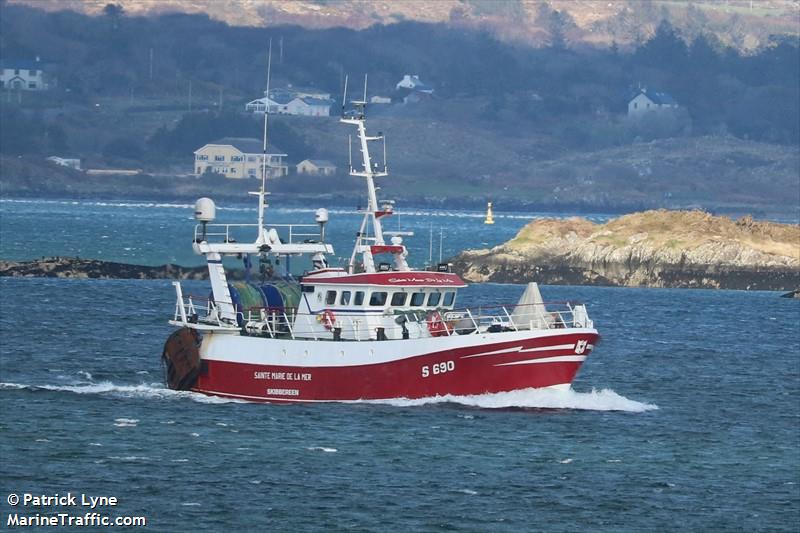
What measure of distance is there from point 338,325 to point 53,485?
47.6 feet

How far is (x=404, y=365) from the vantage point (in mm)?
56781

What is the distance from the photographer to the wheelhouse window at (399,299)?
58.2m

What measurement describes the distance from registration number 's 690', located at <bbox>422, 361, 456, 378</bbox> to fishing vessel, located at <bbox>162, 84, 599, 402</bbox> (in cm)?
3

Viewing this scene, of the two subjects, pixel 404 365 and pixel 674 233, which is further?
pixel 674 233

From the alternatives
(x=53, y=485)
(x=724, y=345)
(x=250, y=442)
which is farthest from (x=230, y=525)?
(x=724, y=345)

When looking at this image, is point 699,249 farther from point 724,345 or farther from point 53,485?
point 53,485

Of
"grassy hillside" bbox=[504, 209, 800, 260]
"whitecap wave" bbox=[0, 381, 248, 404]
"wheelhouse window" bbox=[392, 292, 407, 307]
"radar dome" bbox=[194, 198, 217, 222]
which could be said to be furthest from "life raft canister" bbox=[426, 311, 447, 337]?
"grassy hillside" bbox=[504, 209, 800, 260]

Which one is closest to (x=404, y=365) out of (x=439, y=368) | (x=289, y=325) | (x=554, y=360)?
(x=439, y=368)

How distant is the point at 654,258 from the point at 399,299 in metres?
72.2

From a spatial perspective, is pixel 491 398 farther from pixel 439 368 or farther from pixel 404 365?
pixel 404 365

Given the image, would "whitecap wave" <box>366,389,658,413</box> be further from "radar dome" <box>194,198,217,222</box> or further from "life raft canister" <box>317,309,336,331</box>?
"radar dome" <box>194,198,217,222</box>

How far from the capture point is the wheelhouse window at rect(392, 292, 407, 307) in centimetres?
5819

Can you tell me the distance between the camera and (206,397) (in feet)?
197

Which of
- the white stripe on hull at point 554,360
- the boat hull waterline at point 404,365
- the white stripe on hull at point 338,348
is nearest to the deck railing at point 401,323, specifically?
the white stripe on hull at point 338,348
